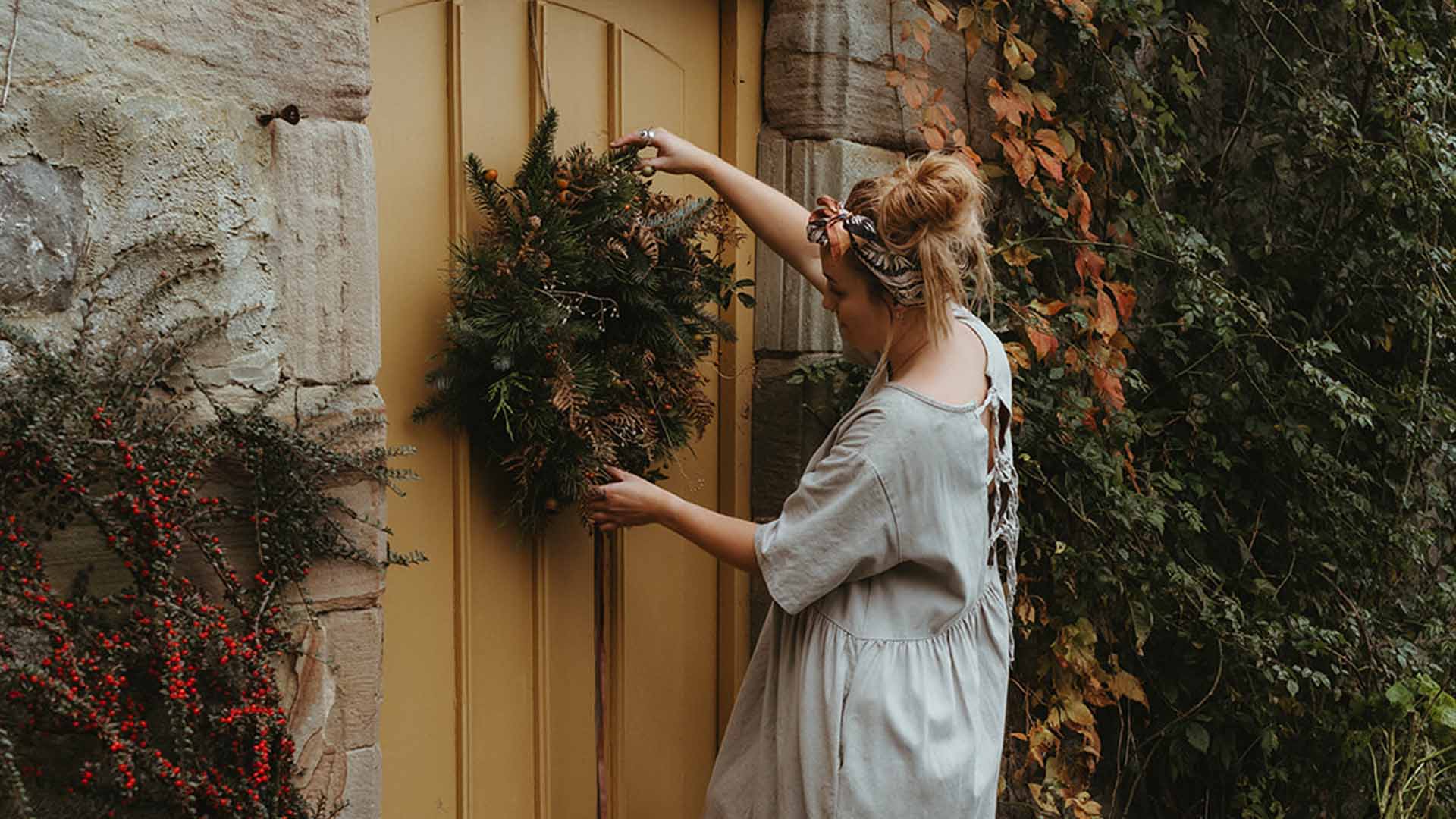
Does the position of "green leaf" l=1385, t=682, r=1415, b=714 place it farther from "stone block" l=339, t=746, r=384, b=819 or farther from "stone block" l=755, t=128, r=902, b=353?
"stone block" l=339, t=746, r=384, b=819

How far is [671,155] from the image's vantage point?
2.56 meters

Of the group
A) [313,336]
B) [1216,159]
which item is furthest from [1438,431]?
[313,336]

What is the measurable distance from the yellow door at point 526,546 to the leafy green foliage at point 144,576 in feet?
1.60

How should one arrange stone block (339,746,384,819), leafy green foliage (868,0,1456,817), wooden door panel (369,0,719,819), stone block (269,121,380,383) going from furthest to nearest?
1. leafy green foliage (868,0,1456,817)
2. wooden door panel (369,0,719,819)
3. stone block (339,746,384,819)
4. stone block (269,121,380,383)

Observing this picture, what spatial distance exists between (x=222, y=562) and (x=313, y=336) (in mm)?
378

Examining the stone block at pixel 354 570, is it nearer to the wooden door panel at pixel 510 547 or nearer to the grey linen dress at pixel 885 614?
the wooden door panel at pixel 510 547

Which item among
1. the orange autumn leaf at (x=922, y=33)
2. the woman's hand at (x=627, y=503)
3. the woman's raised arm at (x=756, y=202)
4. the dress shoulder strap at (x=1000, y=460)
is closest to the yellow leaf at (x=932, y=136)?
the orange autumn leaf at (x=922, y=33)

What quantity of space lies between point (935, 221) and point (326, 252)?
37.4 inches

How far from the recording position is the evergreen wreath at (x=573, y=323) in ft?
7.75

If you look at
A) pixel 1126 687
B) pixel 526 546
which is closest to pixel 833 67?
pixel 526 546

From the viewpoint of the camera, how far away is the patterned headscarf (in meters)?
2.13

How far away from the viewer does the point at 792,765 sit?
87.7 inches

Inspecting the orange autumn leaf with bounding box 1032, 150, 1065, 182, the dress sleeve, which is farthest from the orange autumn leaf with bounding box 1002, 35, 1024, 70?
the dress sleeve

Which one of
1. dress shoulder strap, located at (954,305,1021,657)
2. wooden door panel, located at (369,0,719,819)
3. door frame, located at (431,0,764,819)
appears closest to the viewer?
dress shoulder strap, located at (954,305,1021,657)
